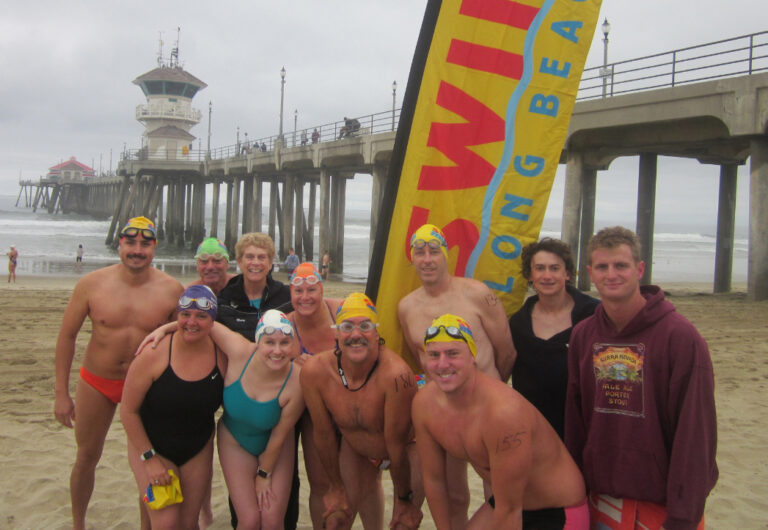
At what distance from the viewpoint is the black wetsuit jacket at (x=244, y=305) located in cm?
373

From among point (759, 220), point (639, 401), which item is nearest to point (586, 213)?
point (759, 220)

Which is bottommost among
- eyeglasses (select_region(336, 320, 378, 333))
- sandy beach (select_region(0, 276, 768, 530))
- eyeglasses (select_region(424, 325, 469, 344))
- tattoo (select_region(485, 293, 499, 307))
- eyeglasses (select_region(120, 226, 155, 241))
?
sandy beach (select_region(0, 276, 768, 530))

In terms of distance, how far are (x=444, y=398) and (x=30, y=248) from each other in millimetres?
35328

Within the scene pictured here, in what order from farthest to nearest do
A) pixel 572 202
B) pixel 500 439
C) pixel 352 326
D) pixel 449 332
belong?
pixel 572 202 → pixel 352 326 → pixel 449 332 → pixel 500 439

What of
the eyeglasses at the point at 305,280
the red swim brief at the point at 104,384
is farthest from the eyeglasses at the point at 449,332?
the red swim brief at the point at 104,384

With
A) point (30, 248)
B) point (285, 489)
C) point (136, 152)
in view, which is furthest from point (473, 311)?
point (136, 152)

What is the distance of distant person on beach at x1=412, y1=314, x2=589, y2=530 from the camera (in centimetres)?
251

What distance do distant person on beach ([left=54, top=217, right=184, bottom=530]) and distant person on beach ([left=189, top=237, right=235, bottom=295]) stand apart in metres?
0.34

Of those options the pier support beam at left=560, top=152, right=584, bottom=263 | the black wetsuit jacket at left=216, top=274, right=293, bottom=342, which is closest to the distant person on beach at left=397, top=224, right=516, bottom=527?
the black wetsuit jacket at left=216, top=274, right=293, bottom=342

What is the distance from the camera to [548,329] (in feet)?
10.3

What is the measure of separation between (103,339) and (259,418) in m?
1.21

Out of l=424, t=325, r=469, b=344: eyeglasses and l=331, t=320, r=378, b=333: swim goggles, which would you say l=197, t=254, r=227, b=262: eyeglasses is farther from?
l=424, t=325, r=469, b=344: eyeglasses

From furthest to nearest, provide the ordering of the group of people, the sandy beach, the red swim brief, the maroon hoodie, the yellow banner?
the sandy beach
the red swim brief
the yellow banner
the group of people
the maroon hoodie

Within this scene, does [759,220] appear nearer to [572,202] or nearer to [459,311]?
[572,202]
